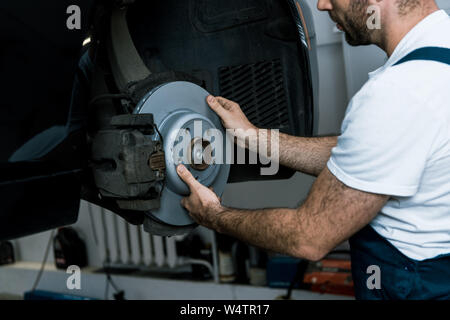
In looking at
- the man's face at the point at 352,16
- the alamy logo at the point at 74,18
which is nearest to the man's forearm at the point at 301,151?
the man's face at the point at 352,16

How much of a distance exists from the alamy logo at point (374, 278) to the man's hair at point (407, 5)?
0.51 m

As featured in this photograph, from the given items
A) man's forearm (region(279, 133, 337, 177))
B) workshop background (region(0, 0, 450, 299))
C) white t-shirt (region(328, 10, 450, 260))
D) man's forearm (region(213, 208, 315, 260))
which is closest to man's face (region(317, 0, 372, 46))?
white t-shirt (region(328, 10, 450, 260))

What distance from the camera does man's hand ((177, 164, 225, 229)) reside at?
1.02m

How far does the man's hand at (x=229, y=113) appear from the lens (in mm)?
1158

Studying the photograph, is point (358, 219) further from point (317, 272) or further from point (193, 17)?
point (317, 272)

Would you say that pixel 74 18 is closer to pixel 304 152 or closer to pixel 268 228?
→ pixel 268 228

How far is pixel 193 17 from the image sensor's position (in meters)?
1.28

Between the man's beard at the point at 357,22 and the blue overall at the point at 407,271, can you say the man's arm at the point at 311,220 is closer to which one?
the blue overall at the point at 407,271

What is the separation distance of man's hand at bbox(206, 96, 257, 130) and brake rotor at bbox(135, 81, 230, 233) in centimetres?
4

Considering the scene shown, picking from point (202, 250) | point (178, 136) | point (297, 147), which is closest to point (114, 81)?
point (178, 136)

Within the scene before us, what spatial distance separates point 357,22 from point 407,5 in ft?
0.38

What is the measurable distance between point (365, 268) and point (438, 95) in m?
0.39

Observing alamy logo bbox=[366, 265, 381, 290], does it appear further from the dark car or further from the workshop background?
the workshop background

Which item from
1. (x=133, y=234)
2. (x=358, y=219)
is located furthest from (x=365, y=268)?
(x=133, y=234)
